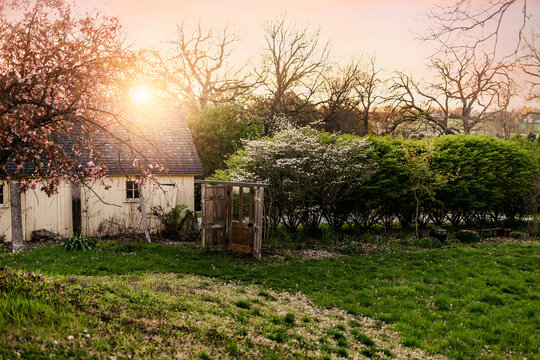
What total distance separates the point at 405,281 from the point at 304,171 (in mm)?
5566

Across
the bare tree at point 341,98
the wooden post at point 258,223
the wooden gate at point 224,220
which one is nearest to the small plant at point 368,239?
the wooden gate at point 224,220

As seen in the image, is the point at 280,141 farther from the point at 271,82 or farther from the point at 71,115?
the point at 271,82

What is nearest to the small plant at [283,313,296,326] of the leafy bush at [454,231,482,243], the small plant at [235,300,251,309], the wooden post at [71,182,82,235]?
the small plant at [235,300,251,309]

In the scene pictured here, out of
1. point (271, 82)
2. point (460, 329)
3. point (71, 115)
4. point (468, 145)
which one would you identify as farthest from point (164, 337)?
point (271, 82)

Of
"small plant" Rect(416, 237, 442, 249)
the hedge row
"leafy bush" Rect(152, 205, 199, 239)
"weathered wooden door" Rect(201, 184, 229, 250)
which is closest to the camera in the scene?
"weathered wooden door" Rect(201, 184, 229, 250)

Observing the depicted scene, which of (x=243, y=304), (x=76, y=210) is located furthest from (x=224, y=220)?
(x=76, y=210)

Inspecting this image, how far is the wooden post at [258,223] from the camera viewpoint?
39.1 ft

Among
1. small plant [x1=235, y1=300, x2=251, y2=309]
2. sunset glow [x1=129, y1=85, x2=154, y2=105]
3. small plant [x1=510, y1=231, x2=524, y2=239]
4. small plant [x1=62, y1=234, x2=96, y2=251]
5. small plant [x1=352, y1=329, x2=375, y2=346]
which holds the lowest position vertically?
small plant [x1=352, y1=329, x2=375, y2=346]

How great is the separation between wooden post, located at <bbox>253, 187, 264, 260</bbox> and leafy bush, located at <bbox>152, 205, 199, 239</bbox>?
14.1ft

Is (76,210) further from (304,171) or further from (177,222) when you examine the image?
(304,171)

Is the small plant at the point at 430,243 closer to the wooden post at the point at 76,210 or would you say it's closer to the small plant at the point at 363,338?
the small plant at the point at 363,338

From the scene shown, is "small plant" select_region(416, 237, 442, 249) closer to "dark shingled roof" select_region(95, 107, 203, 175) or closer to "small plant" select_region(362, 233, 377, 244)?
"small plant" select_region(362, 233, 377, 244)

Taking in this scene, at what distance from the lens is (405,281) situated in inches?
387

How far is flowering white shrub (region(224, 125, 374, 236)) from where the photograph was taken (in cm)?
1417
